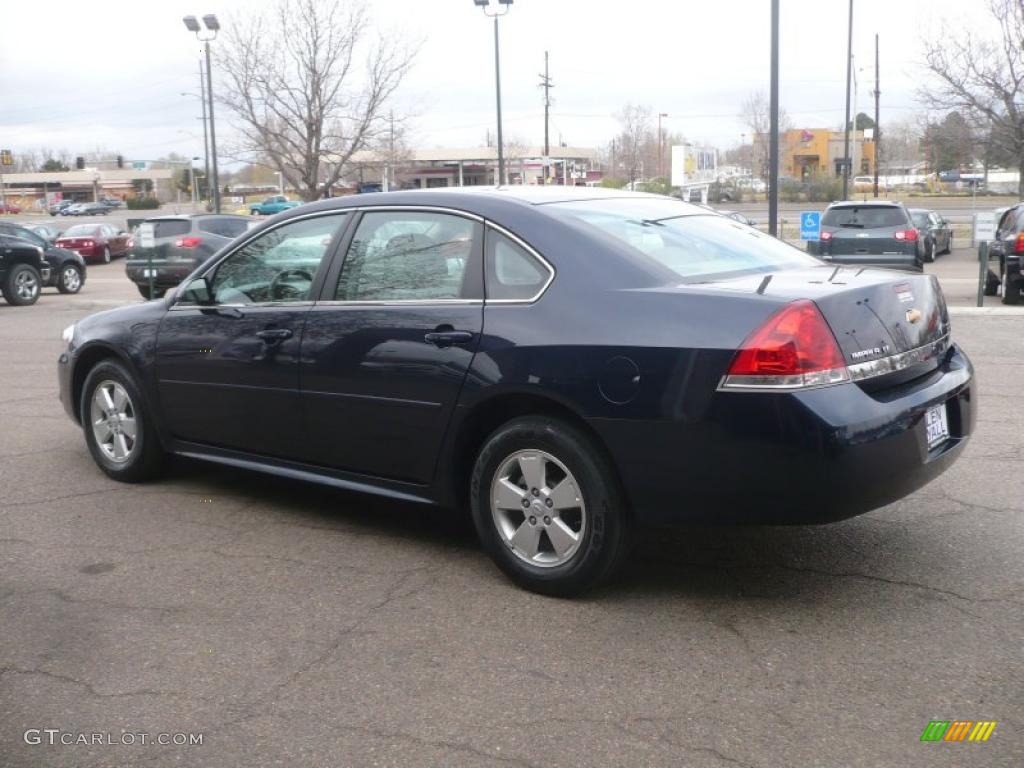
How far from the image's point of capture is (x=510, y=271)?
467cm

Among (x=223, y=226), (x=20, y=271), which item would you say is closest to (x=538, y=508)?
(x=20, y=271)

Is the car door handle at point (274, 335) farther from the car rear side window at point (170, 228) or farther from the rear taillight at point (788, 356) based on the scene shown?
the car rear side window at point (170, 228)

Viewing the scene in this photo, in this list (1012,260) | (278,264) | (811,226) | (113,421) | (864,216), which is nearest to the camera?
(278,264)

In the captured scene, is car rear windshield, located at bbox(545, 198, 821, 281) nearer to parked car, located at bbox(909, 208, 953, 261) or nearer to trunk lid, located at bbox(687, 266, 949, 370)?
trunk lid, located at bbox(687, 266, 949, 370)

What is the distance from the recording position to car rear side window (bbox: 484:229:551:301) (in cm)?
458

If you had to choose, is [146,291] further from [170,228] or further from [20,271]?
[20,271]

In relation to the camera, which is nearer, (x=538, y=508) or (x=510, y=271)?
(x=538, y=508)

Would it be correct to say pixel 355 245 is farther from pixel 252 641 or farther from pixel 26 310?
pixel 26 310

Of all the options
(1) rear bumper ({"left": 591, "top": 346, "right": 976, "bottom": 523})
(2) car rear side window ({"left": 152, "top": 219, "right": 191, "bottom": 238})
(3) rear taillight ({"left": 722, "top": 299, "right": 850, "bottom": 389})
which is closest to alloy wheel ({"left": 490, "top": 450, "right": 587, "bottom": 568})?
(1) rear bumper ({"left": 591, "top": 346, "right": 976, "bottom": 523})

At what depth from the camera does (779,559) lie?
494 cm

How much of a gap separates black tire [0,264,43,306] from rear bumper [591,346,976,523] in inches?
761

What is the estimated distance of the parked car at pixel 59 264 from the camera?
23.3 m

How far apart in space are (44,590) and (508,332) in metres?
2.25

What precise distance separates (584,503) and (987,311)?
12.2 meters
